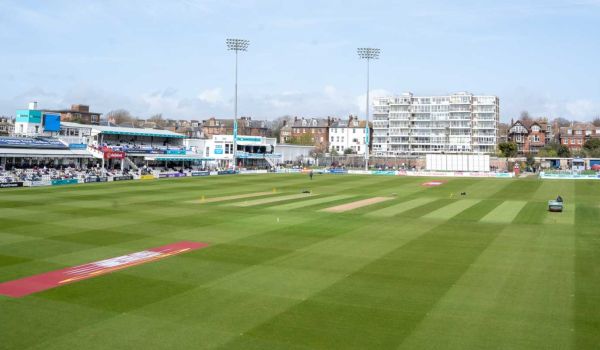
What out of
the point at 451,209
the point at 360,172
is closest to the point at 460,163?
the point at 360,172

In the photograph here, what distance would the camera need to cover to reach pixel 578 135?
475 ft

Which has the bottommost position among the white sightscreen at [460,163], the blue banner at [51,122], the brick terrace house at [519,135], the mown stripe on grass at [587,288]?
the mown stripe on grass at [587,288]

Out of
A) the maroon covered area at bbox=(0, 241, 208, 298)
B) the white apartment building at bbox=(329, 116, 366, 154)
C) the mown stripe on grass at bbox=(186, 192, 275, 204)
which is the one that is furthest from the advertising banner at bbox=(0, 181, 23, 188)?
the white apartment building at bbox=(329, 116, 366, 154)

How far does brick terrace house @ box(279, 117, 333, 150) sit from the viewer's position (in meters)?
163

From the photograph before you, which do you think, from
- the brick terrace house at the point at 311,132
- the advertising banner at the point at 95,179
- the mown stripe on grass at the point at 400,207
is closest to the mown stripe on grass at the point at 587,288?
the mown stripe on grass at the point at 400,207

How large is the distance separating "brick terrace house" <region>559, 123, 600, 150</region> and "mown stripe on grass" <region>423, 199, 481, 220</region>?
110 m

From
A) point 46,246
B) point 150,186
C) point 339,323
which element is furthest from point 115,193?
point 339,323

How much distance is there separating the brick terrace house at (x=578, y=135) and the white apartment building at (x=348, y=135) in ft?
183

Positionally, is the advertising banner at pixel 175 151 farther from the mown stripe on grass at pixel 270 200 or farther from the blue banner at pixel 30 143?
the mown stripe on grass at pixel 270 200

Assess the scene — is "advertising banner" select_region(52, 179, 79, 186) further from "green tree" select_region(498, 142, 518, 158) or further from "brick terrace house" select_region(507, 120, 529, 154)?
"brick terrace house" select_region(507, 120, 529, 154)

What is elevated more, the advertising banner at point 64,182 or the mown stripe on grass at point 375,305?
the advertising banner at point 64,182

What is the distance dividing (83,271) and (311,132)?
144 meters

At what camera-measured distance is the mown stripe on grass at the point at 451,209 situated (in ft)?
129

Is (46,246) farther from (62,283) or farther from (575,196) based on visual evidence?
(575,196)
